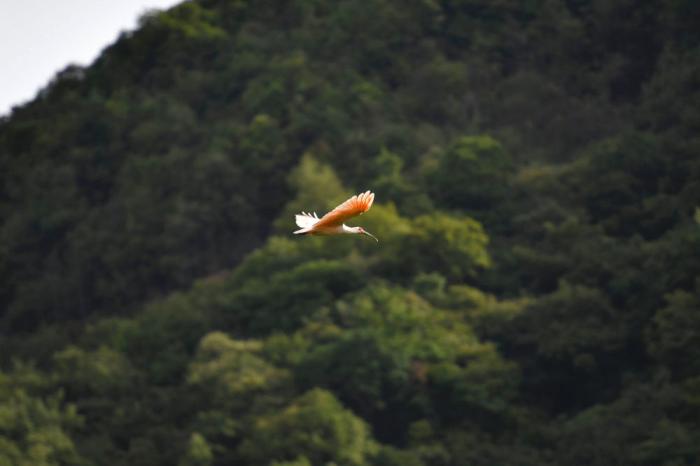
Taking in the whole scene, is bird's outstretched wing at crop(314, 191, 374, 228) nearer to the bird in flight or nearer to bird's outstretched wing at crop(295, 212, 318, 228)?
the bird in flight

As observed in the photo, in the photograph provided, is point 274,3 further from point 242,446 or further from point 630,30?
point 242,446

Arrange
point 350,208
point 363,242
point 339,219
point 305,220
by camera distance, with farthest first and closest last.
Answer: point 363,242
point 305,220
point 339,219
point 350,208

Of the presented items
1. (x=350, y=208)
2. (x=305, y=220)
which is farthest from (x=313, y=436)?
(x=350, y=208)

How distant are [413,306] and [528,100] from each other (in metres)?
14.5

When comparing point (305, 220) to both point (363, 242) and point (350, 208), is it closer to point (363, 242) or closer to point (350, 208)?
point (350, 208)

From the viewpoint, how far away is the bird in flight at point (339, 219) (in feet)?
37.4

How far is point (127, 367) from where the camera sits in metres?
39.5

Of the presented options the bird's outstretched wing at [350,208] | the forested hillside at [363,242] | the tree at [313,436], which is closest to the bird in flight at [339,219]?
the bird's outstretched wing at [350,208]

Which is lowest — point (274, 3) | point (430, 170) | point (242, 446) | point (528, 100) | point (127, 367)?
point (242, 446)

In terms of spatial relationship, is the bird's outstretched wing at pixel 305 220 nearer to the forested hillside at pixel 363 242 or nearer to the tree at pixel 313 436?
the forested hillside at pixel 363 242

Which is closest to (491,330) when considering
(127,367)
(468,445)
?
(468,445)

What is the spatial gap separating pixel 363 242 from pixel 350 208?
29818mm

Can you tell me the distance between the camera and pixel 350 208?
453 inches

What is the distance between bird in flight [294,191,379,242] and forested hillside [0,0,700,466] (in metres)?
19.6
